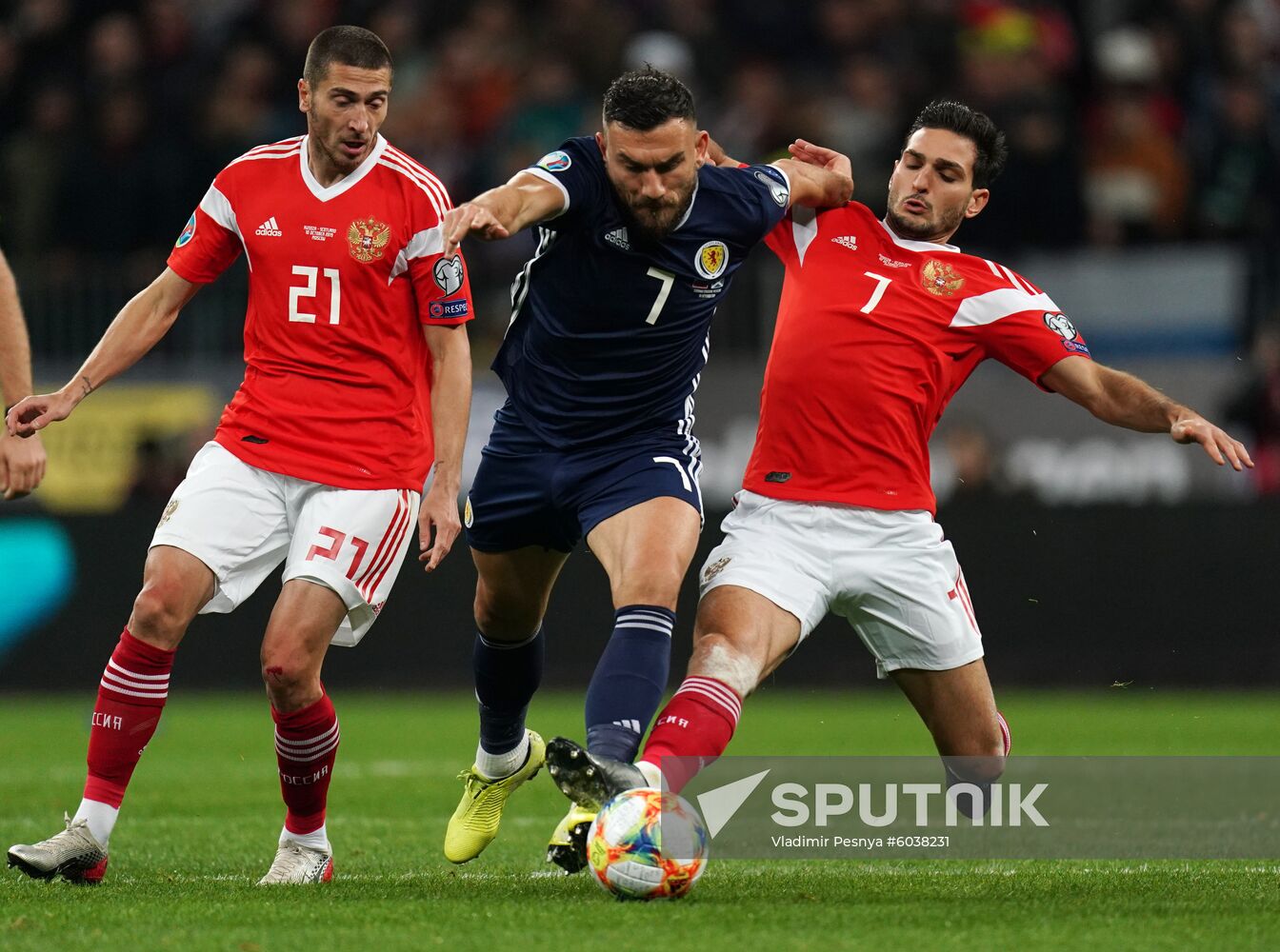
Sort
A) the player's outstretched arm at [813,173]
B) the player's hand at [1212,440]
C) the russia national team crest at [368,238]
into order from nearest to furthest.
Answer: the player's hand at [1212,440] → the russia national team crest at [368,238] → the player's outstretched arm at [813,173]

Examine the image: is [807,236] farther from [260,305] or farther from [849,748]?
[849,748]

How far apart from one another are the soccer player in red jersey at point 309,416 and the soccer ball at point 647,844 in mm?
1257

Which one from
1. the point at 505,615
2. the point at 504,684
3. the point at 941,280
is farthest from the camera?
the point at 504,684

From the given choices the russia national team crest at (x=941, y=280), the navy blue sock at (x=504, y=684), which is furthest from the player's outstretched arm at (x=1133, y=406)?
the navy blue sock at (x=504, y=684)

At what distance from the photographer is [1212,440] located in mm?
5676

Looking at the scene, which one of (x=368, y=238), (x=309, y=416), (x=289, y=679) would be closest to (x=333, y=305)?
(x=368, y=238)

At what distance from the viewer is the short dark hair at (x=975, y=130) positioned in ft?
21.6

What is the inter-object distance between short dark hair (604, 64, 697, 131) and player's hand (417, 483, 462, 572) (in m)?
1.27

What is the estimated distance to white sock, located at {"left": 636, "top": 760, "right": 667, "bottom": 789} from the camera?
5.30m

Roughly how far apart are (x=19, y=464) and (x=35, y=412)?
6.8 inches

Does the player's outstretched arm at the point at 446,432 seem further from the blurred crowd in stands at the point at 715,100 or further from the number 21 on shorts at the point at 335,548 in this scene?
the blurred crowd in stands at the point at 715,100

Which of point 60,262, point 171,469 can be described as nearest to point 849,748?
point 171,469

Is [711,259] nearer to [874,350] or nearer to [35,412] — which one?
[874,350]

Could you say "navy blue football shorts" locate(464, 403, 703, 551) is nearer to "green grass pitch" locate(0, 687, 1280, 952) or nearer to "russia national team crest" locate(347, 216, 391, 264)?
"russia national team crest" locate(347, 216, 391, 264)
